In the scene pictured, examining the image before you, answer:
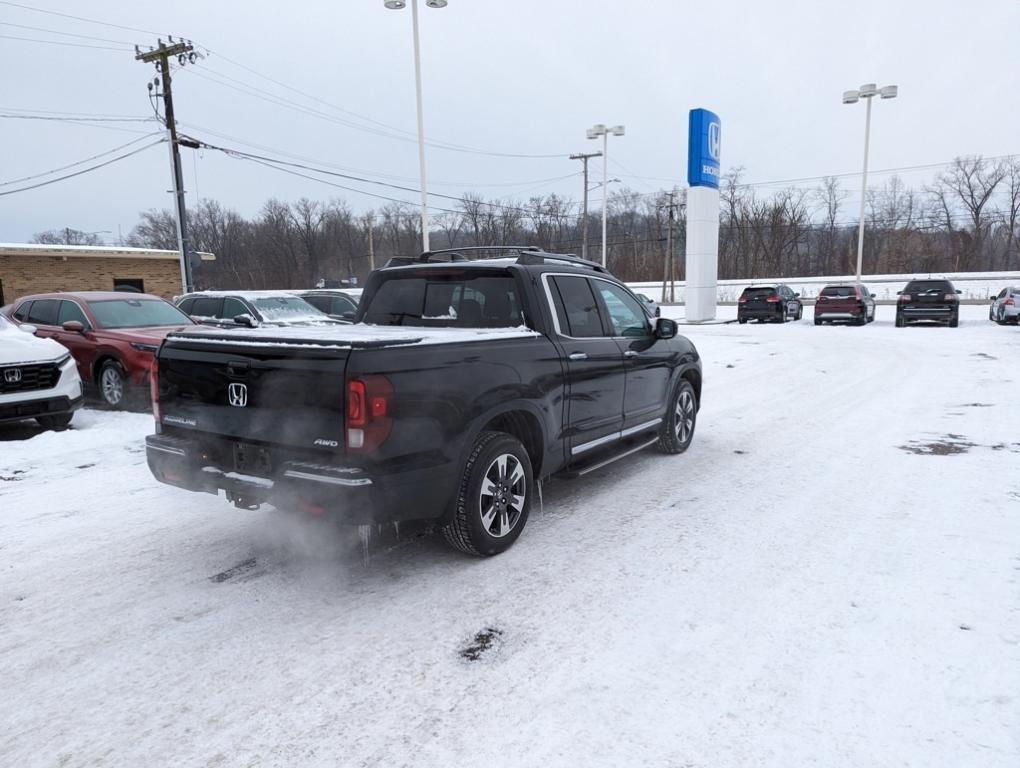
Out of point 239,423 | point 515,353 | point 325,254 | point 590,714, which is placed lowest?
point 590,714

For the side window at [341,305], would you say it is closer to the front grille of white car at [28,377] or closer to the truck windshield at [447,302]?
the front grille of white car at [28,377]

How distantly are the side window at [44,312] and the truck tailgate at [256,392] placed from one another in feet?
25.4

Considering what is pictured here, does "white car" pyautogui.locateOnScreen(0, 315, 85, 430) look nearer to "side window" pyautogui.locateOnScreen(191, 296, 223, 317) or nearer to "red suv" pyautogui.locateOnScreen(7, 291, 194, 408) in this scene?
"red suv" pyautogui.locateOnScreen(7, 291, 194, 408)

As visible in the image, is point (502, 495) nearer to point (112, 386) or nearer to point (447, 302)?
point (447, 302)

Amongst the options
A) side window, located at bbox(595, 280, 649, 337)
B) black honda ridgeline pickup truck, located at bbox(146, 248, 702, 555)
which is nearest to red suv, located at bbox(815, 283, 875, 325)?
side window, located at bbox(595, 280, 649, 337)

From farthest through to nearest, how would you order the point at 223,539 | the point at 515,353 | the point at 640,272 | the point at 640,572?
the point at 640,272 < the point at 223,539 < the point at 515,353 < the point at 640,572

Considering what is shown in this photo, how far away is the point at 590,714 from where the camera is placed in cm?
261

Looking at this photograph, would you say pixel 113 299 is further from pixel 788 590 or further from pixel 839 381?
pixel 839 381

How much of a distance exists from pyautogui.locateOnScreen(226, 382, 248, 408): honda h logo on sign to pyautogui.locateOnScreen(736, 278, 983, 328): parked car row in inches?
968

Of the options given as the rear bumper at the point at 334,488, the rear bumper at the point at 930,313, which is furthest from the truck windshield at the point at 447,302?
the rear bumper at the point at 930,313

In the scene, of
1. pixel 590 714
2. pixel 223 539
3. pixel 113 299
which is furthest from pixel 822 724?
pixel 113 299

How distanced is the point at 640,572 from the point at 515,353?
60.3 inches

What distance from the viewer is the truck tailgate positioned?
3348 millimetres

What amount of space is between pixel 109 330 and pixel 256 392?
7206 mm
